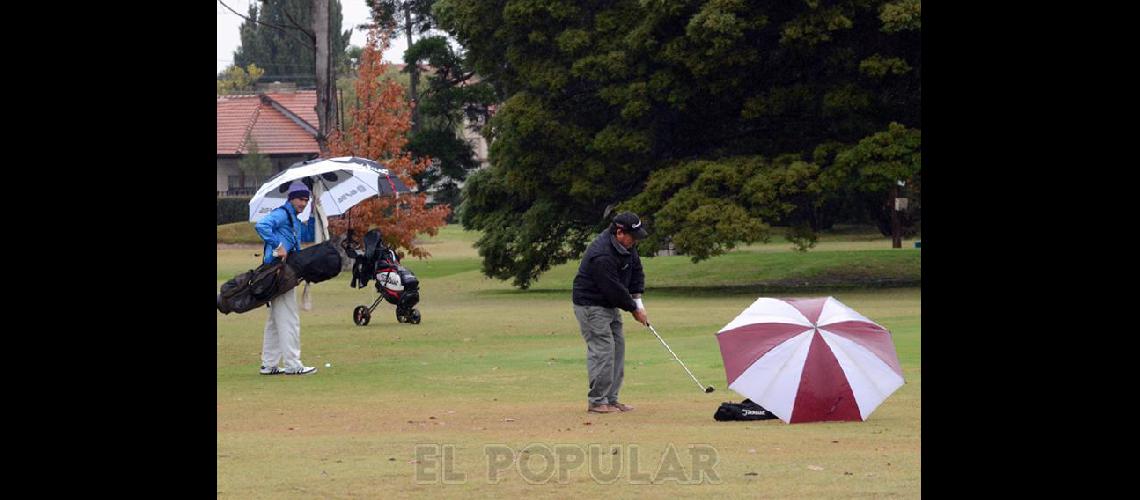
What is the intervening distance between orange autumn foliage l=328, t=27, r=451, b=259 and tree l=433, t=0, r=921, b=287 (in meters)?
7.23

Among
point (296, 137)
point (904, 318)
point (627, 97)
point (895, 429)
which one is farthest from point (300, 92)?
point (895, 429)

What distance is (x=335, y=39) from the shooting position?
10500cm

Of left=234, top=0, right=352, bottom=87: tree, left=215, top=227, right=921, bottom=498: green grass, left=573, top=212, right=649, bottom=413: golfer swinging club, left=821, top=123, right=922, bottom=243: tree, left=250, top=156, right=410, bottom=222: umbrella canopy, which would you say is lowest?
left=215, top=227, right=921, bottom=498: green grass

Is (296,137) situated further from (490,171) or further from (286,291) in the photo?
(286,291)

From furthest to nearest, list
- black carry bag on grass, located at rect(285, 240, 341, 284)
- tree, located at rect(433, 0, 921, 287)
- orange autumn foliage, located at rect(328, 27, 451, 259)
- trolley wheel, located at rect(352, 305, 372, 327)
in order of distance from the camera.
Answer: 1. orange autumn foliage, located at rect(328, 27, 451, 259)
2. tree, located at rect(433, 0, 921, 287)
3. trolley wheel, located at rect(352, 305, 372, 327)
4. black carry bag on grass, located at rect(285, 240, 341, 284)

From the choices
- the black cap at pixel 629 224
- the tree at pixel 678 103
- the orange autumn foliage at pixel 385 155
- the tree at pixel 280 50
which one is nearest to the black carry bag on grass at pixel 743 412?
the black cap at pixel 629 224

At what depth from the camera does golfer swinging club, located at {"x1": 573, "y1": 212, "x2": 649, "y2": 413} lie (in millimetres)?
13602

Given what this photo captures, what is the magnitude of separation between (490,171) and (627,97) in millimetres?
6600

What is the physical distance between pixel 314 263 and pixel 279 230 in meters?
0.54

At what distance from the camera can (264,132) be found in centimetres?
9219

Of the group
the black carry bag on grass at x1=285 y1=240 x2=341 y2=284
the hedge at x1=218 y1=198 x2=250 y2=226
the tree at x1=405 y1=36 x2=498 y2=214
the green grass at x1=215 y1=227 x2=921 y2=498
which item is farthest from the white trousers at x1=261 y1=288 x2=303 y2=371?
the hedge at x1=218 y1=198 x2=250 y2=226

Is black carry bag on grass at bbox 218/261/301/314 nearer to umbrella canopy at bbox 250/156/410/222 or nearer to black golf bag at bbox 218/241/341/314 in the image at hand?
black golf bag at bbox 218/241/341/314

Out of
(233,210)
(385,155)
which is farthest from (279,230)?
(233,210)

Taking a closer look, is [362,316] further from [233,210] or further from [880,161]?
[233,210]
